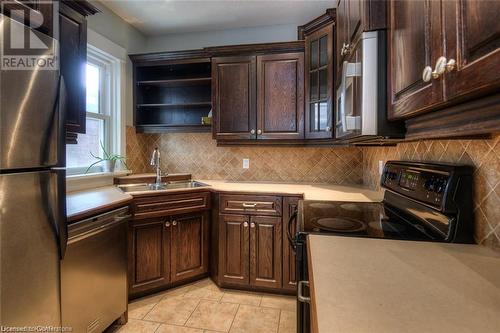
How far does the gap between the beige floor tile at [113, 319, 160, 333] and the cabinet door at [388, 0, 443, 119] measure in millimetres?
1974

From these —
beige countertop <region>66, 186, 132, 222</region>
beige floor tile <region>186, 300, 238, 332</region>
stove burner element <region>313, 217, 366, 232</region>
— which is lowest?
beige floor tile <region>186, 300, 238, 332</region>

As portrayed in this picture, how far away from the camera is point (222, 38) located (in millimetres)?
2910

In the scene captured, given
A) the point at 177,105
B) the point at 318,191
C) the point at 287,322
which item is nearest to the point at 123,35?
the point at 177,105

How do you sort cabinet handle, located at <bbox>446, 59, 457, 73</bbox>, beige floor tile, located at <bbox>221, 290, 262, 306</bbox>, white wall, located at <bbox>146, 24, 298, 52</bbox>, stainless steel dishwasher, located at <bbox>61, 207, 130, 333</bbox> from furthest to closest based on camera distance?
white wall, located at <bbox>146, 24, 298, 52</bbox>
beige floor tile, located at <bbox>221, 290, 262, 306</bbox>
stainless steel dishwasher, located at <bbox>61, 207, 130, 333</bbox>
cabinet handle, located at <bbox>446, 59, 457, 73</bbox>

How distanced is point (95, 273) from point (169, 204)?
0.77 m

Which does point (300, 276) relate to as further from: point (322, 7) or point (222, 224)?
point (322, 7)

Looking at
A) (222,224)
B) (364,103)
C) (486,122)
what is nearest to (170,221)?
(222,224)

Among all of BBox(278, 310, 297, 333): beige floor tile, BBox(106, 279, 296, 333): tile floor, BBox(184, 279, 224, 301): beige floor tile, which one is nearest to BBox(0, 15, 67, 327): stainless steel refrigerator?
BBox(106, 279, 296, 333): tile floor

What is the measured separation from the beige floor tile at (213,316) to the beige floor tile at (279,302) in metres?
0.25

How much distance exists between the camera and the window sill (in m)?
2.04

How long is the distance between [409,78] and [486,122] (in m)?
0.34

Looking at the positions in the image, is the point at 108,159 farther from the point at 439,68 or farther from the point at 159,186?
the point at 439,68

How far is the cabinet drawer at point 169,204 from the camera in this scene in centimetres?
207

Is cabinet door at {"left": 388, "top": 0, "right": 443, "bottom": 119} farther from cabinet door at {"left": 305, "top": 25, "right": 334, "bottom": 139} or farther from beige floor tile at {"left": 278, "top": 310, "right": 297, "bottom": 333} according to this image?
beige floor tile at {"left": 278, "top": 310, "right": 297, "bottom": 333}
